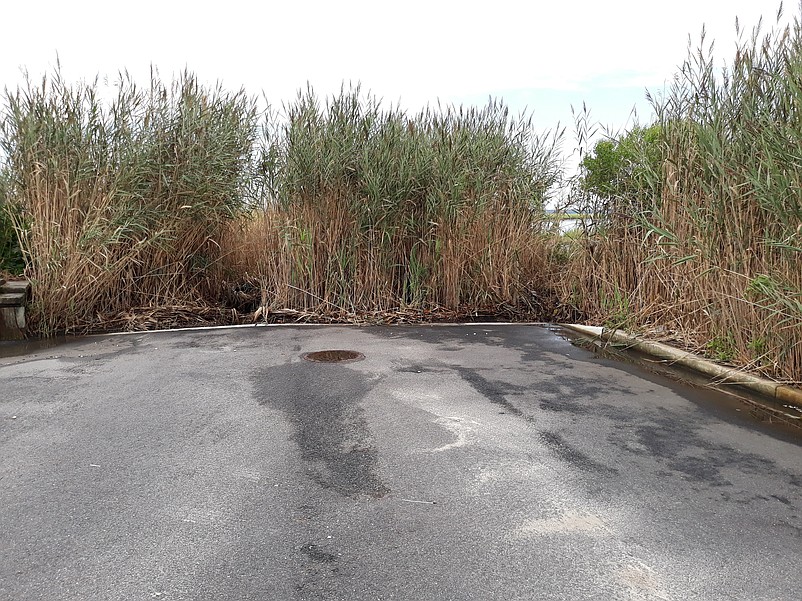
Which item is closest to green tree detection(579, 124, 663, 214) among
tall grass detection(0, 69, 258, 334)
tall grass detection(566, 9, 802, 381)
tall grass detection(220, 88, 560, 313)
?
tall grass detection(566, 9, 802, 381)

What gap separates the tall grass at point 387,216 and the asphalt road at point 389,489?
12.3 ft

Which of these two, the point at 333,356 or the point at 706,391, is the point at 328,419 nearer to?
the point at 333,356

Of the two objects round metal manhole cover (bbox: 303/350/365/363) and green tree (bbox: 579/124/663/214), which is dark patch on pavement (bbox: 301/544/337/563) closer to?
round metal manhole cover (bbox: 303/350/365/363)

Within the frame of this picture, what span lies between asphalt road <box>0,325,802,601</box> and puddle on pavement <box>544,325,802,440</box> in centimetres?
6

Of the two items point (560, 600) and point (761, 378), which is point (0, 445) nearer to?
point (560, 600)

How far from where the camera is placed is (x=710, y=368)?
564 cm

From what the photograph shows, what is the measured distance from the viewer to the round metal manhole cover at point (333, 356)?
252 inches

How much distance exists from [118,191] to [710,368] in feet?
23.6

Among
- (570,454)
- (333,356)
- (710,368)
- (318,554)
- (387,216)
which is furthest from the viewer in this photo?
(387,216)

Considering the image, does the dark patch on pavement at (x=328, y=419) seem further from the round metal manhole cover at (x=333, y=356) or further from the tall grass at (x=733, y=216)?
the tall grass at (x=733, y=216)

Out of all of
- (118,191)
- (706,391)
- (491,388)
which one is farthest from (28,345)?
(706,391)

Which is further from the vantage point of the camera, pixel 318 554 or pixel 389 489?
pixel 389 489

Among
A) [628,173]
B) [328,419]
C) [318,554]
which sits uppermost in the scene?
[628,173]

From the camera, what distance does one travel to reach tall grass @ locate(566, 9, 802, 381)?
4.87 metres
